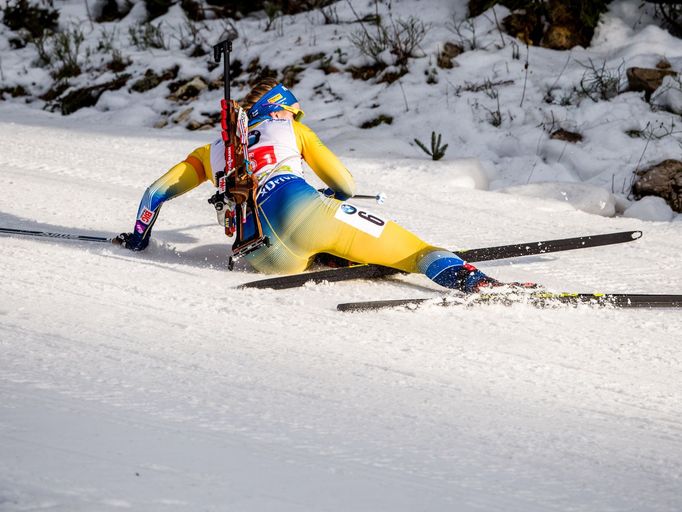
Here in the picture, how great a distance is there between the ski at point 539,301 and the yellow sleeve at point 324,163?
86 centimetres

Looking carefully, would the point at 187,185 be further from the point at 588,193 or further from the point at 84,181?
the point at 588,193

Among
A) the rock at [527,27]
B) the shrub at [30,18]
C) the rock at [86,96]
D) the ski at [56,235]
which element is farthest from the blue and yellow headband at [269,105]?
the shrub at [30,18]

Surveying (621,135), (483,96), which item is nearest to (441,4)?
(483,96)

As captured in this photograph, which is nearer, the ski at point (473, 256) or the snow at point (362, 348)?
the snow at point (362, 348)

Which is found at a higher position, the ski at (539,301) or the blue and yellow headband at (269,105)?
the blue and yellow headband at (269,105)

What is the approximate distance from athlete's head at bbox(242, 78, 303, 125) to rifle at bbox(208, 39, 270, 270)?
225mm

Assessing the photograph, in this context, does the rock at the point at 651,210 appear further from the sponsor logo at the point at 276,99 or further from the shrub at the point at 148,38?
the shrub at the point at 148,38

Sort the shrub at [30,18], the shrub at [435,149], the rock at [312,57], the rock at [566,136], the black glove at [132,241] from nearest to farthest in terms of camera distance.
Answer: the black glove at [132,241]
the shrub at [435,149]
the rock at [566,136]
the rock at [312,57]
the shrub at [30,18]

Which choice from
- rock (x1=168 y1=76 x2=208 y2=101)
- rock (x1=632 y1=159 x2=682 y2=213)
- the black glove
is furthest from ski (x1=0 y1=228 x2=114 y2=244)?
rock (x1=168 y1=76 x2=208 y2=101)

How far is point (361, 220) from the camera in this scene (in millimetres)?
4980

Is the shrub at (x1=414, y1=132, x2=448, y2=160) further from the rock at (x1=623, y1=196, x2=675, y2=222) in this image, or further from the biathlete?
the biathlete

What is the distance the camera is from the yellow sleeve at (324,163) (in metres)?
5.23

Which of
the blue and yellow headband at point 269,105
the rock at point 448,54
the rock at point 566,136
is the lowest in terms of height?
the rock at point 566,136

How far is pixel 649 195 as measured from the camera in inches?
286
